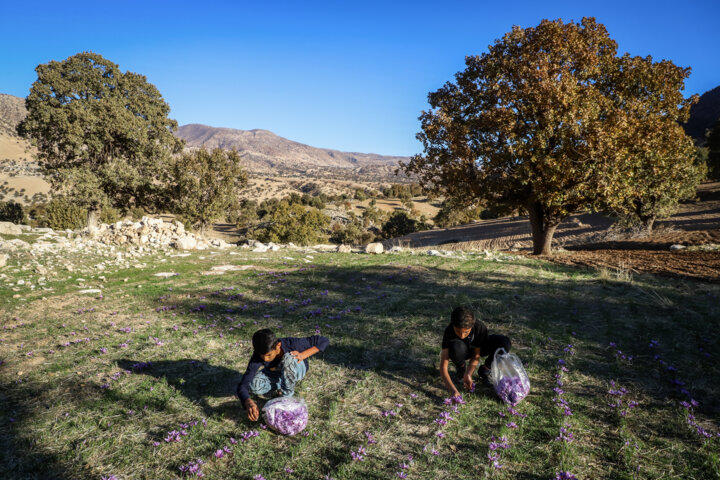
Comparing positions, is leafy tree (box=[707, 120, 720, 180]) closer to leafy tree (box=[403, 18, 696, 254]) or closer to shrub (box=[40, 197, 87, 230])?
leafy tree (box=[403, 18, 696, 254])

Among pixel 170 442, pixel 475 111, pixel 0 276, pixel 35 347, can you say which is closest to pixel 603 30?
pixel 475 111

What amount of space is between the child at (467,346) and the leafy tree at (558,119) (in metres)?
9.84

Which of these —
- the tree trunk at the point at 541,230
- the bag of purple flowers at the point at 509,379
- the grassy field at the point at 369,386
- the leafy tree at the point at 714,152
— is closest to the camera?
the grassy field at the point at 369,386

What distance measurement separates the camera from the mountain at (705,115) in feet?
304

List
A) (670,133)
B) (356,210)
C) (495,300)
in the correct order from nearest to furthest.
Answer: (495,300)
(670,133)
(356,210)

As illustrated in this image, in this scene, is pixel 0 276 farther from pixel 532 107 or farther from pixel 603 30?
pixel 603 30

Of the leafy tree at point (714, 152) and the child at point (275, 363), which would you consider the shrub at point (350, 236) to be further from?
the leafy tree at point (714, 152)

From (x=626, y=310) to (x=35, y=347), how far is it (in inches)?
498

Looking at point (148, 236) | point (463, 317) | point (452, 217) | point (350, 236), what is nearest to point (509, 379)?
point (463, 317)

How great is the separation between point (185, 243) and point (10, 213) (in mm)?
40568

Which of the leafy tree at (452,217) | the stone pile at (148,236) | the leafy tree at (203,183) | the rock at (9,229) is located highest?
the leafy tree at (203,183)

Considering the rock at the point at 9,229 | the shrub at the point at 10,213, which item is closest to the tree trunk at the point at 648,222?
the rock at the point at 9,229

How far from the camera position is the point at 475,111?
51.4 ft

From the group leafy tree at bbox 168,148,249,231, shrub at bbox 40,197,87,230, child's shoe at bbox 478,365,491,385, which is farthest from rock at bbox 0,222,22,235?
child's shoe at bbox 478,365,491,385
